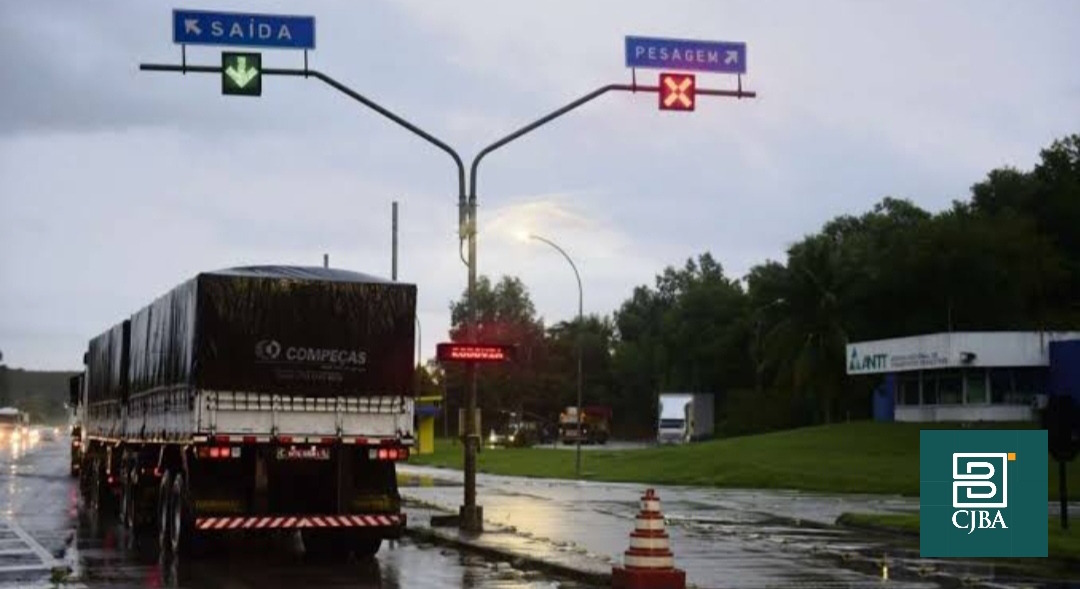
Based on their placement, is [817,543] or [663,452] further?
[663,452]

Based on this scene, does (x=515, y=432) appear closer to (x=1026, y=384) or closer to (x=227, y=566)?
(x=1026, y=384)

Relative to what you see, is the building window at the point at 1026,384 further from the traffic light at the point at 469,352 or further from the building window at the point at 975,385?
the traffic light at the point at 469,352

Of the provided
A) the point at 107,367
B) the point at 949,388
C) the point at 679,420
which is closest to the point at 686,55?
the point at 107,367

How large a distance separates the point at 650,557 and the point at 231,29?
31.5 feet

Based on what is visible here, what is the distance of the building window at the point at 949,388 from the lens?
68.8 meters

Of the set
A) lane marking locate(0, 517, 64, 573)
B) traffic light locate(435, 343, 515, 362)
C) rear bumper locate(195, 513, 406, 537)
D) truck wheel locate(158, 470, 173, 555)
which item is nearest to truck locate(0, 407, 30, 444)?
lane marking locate(0, 517, 64, 573)

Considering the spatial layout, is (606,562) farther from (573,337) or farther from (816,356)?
(573,337)

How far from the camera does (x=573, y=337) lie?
142 metres

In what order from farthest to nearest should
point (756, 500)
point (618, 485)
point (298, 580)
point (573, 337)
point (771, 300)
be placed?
point (573, 337), point (771, 300), point (618, 485), point (756, 500), point (298, 580)

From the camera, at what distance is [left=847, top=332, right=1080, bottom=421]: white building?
6638 cm

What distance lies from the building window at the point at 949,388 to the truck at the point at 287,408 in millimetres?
52843

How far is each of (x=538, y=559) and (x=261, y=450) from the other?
156 inches

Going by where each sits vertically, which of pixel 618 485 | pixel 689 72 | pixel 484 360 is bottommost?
pixel 618 485

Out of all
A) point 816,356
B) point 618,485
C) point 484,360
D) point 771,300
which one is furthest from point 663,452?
point 484,360
